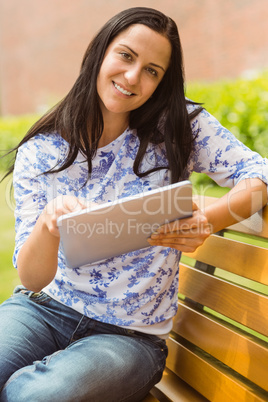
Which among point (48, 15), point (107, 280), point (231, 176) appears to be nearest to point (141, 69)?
Result: point (231, 176)

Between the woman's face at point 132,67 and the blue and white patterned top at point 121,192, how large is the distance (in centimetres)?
17

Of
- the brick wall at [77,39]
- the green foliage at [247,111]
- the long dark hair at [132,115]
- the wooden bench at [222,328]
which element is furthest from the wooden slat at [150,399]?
the brick wall at [77,39]

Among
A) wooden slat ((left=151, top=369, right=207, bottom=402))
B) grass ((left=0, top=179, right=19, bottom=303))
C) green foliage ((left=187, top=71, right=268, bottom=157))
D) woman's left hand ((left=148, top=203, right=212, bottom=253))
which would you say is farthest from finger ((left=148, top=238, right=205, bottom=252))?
green foliage ((left=187, top=71, right=268, bottom=157))

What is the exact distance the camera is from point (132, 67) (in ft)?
5.26

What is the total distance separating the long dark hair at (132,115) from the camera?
Result: 1670 millimetres

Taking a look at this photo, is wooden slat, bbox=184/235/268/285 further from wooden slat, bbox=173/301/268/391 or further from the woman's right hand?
the woman's right hand

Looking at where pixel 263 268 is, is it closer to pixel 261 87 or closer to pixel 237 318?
pixel 237 318

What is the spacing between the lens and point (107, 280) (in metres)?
1.67

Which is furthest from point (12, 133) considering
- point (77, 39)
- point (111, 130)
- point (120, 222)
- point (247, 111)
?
point (120, 222)

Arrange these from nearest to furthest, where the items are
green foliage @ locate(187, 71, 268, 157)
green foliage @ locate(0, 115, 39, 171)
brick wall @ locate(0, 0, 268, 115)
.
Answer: green foliage @ locate(187, 71, 268, 157) < green foliage @ locate(0, 115, 39, 171) < brick wall @ locate(0, 0, 268, 115)

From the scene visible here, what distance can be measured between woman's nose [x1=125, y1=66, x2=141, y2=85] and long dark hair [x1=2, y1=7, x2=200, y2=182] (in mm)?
139

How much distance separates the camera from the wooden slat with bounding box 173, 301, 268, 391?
148 centimetres

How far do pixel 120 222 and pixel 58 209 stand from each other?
198 millimetres

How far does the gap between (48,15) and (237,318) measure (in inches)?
587
